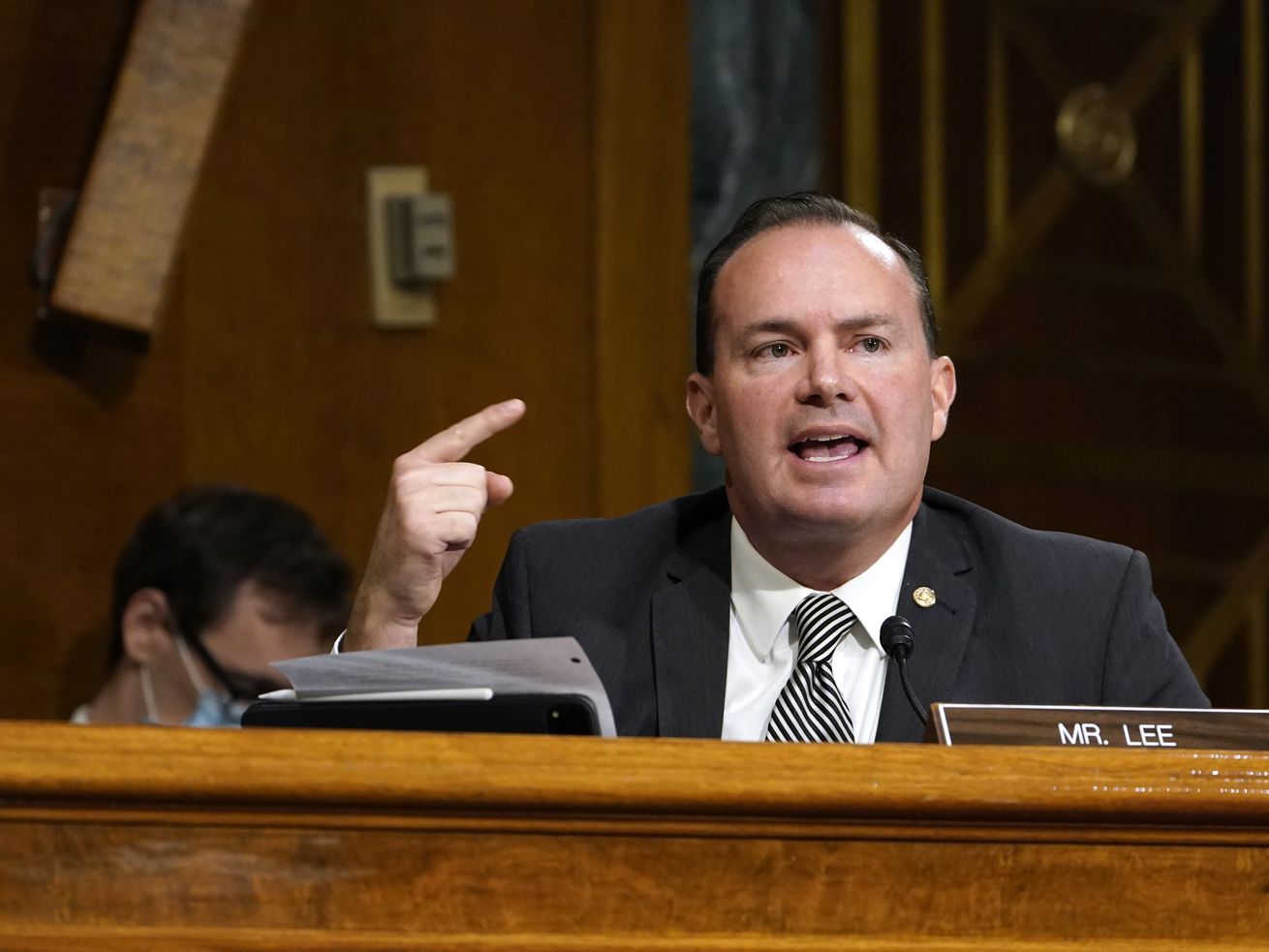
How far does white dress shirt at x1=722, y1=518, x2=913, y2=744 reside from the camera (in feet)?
6.33

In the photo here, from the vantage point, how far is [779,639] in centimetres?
201

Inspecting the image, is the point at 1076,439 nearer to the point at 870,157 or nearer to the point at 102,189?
the point at 870,157

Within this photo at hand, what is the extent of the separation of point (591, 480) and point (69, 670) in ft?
3.38

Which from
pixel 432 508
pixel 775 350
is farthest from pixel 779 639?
pixel 432 508

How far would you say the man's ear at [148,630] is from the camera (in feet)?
10.2

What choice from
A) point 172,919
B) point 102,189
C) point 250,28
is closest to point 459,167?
point 250,28

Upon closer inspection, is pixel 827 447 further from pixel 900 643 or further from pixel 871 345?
pixel 900 643

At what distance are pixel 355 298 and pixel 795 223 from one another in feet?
5.04

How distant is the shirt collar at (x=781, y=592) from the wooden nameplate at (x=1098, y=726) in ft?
2.05

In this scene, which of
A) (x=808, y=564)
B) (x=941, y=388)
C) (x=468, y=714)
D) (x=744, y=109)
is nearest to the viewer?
(x=468, y=714)

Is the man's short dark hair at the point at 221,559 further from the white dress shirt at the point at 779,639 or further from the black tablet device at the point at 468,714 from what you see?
the black tablet device at the point at 468,714

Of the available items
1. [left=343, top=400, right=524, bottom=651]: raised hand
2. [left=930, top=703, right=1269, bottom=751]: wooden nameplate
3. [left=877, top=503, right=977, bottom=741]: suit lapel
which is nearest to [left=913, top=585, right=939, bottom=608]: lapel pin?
[left=877, top=503, right=977, bottom=741]: suit lapel

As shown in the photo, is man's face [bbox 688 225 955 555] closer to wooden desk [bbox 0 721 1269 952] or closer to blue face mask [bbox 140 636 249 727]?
wooden desk [bbox 0 721 1269 952]

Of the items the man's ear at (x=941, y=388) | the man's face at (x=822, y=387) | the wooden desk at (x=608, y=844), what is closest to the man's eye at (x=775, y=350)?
the man's face at (x=822, y=387)
